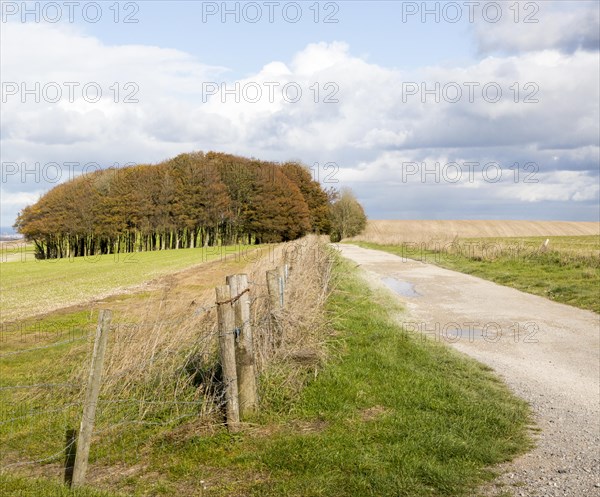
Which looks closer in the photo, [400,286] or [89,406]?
[89,406]

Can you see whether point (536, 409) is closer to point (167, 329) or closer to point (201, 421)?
point (201, 421)

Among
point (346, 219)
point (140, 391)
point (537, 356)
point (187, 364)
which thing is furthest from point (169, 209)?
point (187, 364)

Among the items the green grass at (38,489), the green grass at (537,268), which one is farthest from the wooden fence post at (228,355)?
the green grass at (537,268)

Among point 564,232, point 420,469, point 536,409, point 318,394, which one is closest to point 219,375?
point 318,394

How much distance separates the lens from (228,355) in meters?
7.16

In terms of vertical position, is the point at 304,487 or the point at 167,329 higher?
the point at 167,329

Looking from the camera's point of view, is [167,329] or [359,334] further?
[359,334]

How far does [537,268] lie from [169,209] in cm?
5423

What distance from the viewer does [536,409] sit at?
328 inches

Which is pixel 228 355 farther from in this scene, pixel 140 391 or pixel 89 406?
pixel 140 391

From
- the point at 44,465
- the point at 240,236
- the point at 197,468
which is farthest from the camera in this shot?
the point at 240,236

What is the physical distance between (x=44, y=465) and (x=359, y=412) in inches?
156

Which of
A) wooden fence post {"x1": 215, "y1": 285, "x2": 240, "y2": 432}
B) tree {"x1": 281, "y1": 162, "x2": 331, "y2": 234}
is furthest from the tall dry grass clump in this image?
tree {"x1": 281, "y1": 162, "x2": 331, "y2": 234}

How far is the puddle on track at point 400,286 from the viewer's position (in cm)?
2194
